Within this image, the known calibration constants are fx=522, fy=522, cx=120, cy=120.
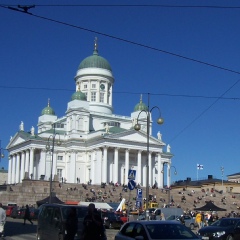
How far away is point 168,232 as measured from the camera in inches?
550

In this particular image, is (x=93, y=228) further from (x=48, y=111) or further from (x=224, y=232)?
(x=48, y=111)

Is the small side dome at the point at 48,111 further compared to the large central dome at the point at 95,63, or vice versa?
the small side dome at the point at 48,111

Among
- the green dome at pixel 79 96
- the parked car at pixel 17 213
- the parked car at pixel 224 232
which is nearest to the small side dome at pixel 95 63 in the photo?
the green dome at pixel 79 96

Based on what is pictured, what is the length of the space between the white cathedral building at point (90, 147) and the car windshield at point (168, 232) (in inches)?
2868

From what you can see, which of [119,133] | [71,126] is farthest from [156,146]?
[71,126]

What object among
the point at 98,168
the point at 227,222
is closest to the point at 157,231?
the point at 227,222

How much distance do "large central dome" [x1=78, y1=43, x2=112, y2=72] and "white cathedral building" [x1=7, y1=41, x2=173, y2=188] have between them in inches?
8.1

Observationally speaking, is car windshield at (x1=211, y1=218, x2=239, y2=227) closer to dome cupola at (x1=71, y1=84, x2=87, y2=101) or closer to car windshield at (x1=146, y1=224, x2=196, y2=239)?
car windshield at (x1=146, y1=224, x2=196, y2=239)

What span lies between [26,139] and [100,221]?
83323 millimetres

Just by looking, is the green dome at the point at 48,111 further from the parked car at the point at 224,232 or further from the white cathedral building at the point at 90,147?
the parked car at the point at 224,232

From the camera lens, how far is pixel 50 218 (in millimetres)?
18750

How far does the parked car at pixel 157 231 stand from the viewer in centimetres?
1375

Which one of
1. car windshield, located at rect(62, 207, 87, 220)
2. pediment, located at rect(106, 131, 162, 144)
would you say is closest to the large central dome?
pediment, located at rect(106, 131, 162, 144)

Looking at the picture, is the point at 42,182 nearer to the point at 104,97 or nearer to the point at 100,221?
the point at 104,97
